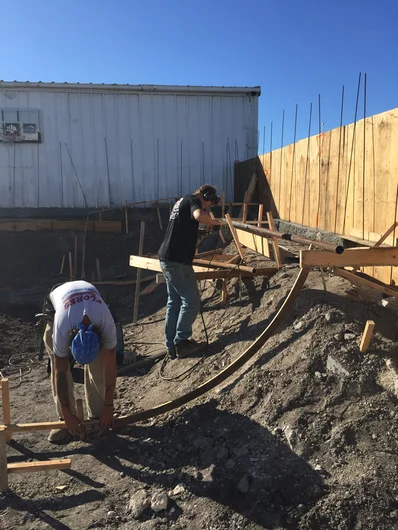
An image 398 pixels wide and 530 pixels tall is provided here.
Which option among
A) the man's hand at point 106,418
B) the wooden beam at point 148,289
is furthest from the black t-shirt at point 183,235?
the wooden beam at point 148,289

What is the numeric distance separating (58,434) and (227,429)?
1556mm

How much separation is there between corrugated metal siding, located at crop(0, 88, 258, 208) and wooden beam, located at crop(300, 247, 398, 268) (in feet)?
34.2

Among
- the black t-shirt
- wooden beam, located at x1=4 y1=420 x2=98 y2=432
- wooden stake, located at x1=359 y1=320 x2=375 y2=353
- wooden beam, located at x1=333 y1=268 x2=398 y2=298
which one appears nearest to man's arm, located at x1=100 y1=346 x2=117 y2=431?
wooden beam, located at x1=4 y1=420 x2=98 y2=432

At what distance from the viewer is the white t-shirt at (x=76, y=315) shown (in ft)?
11.1

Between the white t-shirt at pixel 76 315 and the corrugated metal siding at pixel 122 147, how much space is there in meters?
10.5

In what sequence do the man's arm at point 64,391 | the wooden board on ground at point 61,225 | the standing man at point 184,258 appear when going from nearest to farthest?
the man's arm at point 64,391
the standing man at point 184,258
the wooden board on ground at point 61,225

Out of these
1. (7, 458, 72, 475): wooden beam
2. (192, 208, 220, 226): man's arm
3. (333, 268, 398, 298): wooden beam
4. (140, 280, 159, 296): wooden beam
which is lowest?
(7, 458, 72, 475): wooden beam

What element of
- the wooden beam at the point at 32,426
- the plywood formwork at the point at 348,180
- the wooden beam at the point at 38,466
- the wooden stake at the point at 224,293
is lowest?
the wooden beam at the point at 38,466

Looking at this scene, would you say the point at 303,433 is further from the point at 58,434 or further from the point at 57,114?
the point at 57,114

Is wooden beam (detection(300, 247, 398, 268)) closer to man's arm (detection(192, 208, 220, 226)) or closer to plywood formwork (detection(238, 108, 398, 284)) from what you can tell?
plywood formwork (detection(238, 108, 398, 284))

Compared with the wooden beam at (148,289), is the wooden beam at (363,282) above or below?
above

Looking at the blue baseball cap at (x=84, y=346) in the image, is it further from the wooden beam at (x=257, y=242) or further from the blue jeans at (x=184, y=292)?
the wooden beam at (x=257, y=242)

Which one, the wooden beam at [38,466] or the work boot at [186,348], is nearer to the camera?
the wooden beam at [38,466]

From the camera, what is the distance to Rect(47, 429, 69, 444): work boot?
160 inches
